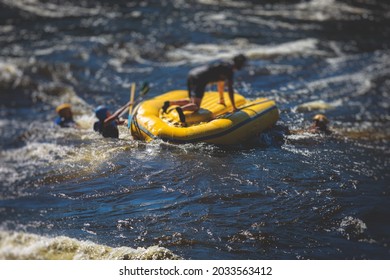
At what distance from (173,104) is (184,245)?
9.83 feet

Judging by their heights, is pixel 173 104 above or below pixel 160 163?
above

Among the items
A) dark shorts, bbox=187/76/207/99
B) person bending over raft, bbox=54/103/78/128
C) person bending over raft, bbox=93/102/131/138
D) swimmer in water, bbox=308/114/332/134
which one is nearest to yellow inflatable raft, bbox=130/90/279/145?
dark shorts, bbox=187/76/207/99

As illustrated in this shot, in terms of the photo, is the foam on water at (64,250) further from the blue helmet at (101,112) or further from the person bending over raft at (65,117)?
the person bending over raft at (65,117)

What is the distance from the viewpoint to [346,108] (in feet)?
30.0

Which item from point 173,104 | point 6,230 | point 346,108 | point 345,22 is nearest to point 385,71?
point 346,108

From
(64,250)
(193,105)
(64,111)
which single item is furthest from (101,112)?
(64,250)

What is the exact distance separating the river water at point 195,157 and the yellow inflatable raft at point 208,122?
15 centimetres

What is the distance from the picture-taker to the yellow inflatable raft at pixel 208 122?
6445mm

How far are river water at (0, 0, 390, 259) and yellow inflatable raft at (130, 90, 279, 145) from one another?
155 millimetres

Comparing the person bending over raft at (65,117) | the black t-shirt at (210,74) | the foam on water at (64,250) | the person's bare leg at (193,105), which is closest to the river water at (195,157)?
the foam on water at (64,250)

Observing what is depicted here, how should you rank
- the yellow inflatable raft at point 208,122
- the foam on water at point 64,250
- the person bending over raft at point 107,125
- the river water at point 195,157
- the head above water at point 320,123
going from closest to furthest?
the foam on water at point 64,250, the river water at point 195,157, the yellow inflatable raft at point 208,122, the person bending over raft at point 107,125, the head above water at point 320,123

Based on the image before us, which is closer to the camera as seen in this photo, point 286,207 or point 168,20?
point 286,207
